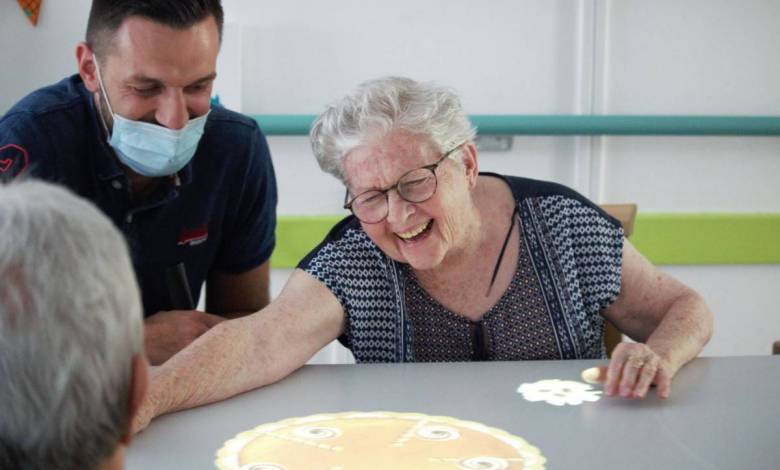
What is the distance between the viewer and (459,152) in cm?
200

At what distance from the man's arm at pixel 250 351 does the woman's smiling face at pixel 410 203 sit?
18cm

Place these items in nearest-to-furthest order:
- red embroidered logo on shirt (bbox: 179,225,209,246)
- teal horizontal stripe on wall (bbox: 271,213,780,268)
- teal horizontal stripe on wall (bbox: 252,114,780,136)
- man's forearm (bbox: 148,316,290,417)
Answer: man's forearm (bbox: 148,316,290,417)
red embroidered logo on shirt (bbox: 179,225,209,246)
teal horizontal stripe on wall (bbox: 252,114,780,136)
teal horizontal stripe on wall (bbox: 271,213,780,268)

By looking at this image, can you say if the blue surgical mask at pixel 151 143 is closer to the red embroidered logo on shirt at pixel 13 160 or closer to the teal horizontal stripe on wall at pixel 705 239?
the red embroidered logo on shirt at pixel 13 160

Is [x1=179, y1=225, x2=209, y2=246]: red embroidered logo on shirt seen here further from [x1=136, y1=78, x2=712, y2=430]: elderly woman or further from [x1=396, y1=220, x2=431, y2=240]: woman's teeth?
[x1=396, y1=220, x2=431, y2=240]: woman's teeth

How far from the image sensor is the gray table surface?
145 cm

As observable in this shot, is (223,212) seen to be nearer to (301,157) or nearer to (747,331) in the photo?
(301,157)

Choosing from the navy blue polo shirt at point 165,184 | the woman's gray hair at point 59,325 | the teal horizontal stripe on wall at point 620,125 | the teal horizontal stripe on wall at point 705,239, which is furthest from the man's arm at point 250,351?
the teal horizontal stripe on wall at point 705,239

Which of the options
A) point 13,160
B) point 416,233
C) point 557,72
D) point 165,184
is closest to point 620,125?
point 557,72

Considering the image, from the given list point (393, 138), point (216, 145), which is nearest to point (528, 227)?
point (393, 138)

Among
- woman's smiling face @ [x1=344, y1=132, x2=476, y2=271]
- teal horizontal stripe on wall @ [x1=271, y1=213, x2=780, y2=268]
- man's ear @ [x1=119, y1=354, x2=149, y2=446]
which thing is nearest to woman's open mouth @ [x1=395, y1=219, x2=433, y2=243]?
woman's smiling face @ [x1=344, y1=132, x2=476, y2=271]

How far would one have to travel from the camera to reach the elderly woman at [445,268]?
1.94 m

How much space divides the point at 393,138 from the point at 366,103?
0.08 metres

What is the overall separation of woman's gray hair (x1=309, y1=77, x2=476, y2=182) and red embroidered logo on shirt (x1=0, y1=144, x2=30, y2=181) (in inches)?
22.5

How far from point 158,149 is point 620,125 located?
1.89 m
